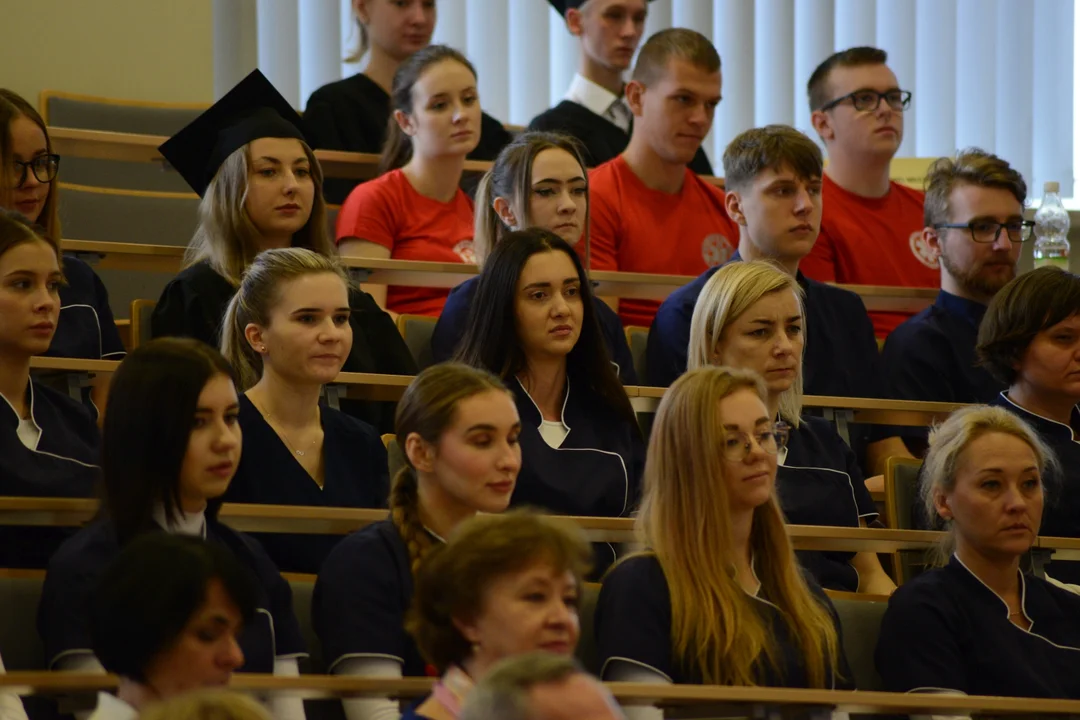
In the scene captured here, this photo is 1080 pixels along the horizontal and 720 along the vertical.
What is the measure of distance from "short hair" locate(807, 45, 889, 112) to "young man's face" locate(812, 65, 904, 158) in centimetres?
1

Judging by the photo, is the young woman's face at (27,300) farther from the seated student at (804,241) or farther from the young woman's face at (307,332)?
the seated student at (804,241)

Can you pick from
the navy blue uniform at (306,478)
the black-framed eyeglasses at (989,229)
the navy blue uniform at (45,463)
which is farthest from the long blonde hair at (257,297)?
the black-framed eyeglasses at (989,229)

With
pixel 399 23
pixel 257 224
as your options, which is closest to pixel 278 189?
pixel 257 224

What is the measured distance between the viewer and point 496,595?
1.93m

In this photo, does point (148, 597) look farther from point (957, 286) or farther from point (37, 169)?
point (957, 286)

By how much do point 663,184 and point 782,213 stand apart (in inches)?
24.6

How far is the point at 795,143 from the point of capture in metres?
3.74

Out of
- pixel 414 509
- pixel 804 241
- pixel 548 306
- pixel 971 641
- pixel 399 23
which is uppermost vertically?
pixel 399 23

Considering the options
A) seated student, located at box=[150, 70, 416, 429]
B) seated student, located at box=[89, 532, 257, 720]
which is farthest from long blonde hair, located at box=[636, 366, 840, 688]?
seated student, located at box=[150, 70, 416, 429]

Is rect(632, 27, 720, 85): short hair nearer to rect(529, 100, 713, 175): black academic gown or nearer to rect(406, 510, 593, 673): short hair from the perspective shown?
rect(529, 100, 713, 175): black academic gown

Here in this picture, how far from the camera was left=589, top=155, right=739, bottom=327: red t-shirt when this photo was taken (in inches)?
161

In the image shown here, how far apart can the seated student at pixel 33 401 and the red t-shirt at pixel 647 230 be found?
161 cm

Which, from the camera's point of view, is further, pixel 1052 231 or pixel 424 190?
pixel 1052 231

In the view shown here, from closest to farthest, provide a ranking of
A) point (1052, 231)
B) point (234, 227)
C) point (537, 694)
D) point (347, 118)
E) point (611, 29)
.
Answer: point (537, 694) < point (234, 227) < point (347, 118) < point (611, 29) < point (1052, 231)
